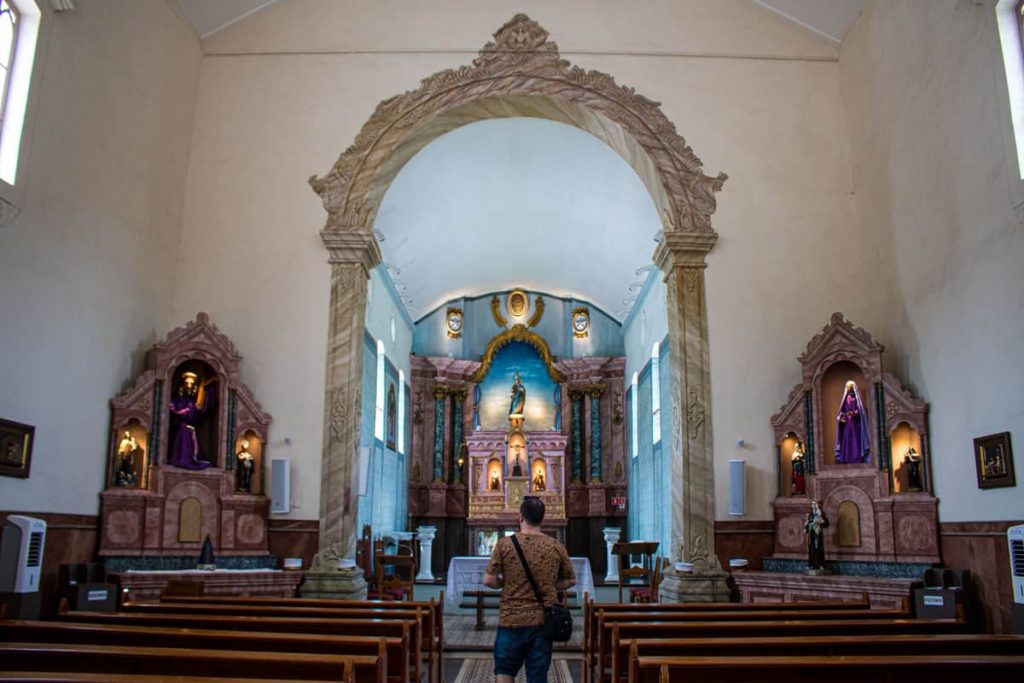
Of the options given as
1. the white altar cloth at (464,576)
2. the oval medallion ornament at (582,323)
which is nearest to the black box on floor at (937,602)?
the white altar cloth at (464,576)

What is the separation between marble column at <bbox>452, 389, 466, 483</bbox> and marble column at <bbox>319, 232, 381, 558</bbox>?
35.9 feet

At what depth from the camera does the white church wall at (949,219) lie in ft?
26.0

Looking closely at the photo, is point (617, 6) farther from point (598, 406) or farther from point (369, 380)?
point (598, 406)

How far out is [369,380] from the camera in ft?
52.9

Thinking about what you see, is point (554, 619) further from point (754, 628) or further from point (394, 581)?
point (394, 581)

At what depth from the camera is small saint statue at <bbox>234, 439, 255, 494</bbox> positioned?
1049 centimetres

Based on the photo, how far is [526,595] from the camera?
17.1 feet

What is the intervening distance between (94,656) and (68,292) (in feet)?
17.1

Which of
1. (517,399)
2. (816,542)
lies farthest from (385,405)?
(816,542)

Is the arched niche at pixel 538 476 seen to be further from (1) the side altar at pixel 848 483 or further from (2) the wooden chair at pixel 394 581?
(1) the side altar at pixel 848 483

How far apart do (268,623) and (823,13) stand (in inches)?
401

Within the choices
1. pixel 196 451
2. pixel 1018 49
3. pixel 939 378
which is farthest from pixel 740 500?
pixel 196 451

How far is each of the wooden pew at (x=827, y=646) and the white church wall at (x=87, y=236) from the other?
5.92 m

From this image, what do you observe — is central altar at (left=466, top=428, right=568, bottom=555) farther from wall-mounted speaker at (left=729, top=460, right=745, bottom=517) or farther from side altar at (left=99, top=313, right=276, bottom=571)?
side altar at (left=99, top=313, right=276, bottom=571)
